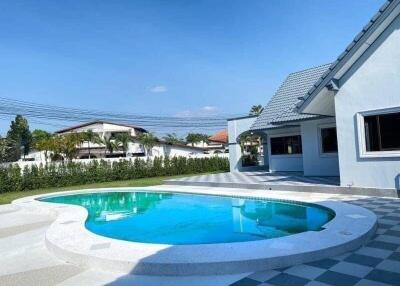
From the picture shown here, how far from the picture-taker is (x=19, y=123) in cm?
6862

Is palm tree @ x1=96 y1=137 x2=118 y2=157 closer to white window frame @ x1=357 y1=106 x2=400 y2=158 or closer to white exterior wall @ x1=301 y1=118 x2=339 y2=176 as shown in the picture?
white exterior wall @ x1=301 y1=118 x2=339 y2=176

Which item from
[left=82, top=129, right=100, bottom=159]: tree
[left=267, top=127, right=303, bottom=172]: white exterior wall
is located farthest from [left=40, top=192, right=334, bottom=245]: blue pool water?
[left=82, top=129, right=100, bottom=159]: tree

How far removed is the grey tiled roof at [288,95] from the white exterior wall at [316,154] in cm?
204

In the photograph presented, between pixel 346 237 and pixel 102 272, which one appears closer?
pixel 102 272

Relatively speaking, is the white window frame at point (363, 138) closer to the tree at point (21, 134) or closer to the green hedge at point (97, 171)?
the green hedge at point (97, 171)

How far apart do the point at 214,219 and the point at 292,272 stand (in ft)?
20.5

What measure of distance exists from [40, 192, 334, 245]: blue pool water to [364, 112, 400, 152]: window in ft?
11.7

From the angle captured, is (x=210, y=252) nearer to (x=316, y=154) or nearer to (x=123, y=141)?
(x=316, y=154)

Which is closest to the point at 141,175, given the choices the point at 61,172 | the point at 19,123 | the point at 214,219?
the point at 61,172

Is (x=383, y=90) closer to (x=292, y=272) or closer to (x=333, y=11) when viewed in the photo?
(x=333, y=11)

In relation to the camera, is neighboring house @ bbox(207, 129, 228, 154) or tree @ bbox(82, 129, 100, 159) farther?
neighboring house @ bbox(207, 129, 228, 154)

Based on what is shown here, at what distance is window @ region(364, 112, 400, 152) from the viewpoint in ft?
39.0

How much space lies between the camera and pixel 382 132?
482 inches

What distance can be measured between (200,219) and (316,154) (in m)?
9.31
